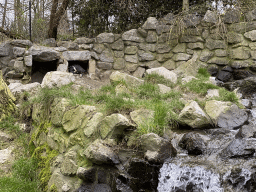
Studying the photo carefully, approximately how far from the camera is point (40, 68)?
A: 6930 millimetres

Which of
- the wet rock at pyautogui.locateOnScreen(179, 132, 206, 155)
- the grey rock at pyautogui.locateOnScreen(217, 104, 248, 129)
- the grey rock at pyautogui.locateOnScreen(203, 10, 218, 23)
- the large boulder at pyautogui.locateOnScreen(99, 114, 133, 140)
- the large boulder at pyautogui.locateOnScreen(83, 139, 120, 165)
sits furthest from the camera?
the grey rock at pyautogui.locateOnScreen(203, 10, 218, 23)

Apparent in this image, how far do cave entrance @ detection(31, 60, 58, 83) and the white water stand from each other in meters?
4.94

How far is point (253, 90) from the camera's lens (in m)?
5.59

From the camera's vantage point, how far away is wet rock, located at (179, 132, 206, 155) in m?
3.09

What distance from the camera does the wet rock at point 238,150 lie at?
9.53 ft

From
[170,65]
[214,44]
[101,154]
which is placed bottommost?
[101,154]

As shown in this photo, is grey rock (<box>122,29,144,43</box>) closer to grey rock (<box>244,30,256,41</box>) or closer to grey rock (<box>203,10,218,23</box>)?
grey rock (<box>203,10,218,23</box>)

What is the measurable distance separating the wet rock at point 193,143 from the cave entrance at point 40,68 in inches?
183

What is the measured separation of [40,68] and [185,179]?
5.40 m

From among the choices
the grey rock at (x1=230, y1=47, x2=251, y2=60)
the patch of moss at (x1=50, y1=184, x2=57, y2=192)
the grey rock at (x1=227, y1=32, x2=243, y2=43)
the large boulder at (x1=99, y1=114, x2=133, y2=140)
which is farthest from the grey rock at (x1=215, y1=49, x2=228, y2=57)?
the patch of moss at (x1=50, y1=184, x2=57, y2=192)

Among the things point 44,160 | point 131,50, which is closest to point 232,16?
point 131,50

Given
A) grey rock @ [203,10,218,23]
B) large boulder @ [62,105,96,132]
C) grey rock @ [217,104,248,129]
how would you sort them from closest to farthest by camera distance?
large boulder @ [62,105,96,132]
grey rock @ [217,104,248,129]
grey rock @ [203,10,218,23]

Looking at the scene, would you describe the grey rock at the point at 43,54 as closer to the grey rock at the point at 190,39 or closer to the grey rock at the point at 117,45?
the grey rock at the point at 117,45

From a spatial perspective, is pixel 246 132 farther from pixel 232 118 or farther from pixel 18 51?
pixel 18 51
